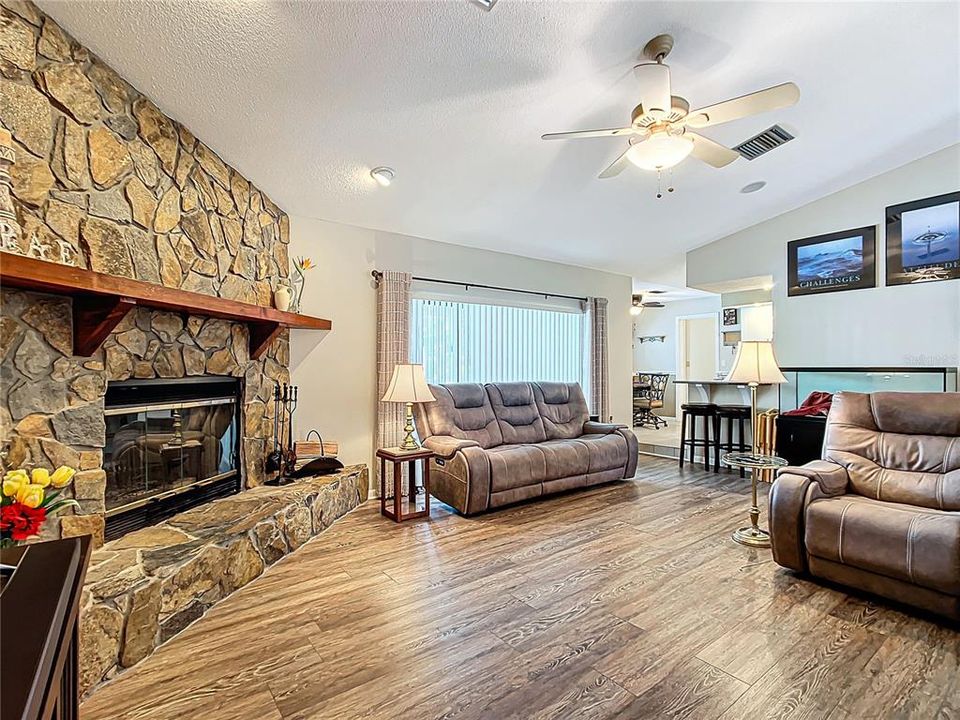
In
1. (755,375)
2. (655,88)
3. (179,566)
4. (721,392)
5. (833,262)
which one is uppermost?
(655,88)

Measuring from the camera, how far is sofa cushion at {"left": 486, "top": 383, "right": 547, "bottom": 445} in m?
4.89

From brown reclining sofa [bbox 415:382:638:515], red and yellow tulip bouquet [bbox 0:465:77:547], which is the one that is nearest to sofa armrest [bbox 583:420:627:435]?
brown reclining sofa [bbox 415:382:638:515]

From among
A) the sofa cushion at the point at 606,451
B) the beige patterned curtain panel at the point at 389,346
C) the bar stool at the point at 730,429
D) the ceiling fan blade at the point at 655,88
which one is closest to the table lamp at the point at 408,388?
the beige patterned curtain panel at the point at 389,346

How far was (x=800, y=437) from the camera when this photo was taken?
4.94 m

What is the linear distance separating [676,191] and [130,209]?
414 centimetres

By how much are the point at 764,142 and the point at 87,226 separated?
4438mm

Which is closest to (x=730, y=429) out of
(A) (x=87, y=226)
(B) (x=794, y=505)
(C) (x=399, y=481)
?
(B) (x=794, y=505)

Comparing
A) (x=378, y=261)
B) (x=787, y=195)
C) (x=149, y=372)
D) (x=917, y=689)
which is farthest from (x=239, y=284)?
(x=787, y=195)

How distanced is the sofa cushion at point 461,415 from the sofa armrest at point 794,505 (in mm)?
2408

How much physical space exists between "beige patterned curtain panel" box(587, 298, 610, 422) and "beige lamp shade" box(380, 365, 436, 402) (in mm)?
2875

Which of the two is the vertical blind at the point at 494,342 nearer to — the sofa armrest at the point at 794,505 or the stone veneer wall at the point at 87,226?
the stone veneer wall at the point at 87,226

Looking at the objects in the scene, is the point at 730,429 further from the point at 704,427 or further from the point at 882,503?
the point at 882,503

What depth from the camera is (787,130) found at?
12.3 feet

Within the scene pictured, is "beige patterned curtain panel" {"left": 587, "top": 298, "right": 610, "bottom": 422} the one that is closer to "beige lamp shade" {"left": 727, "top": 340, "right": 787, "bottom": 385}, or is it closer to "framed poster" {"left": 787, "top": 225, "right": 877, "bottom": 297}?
"framed poster" {"left": 787, "top": 225, "right": 877, "bottom": 297}
